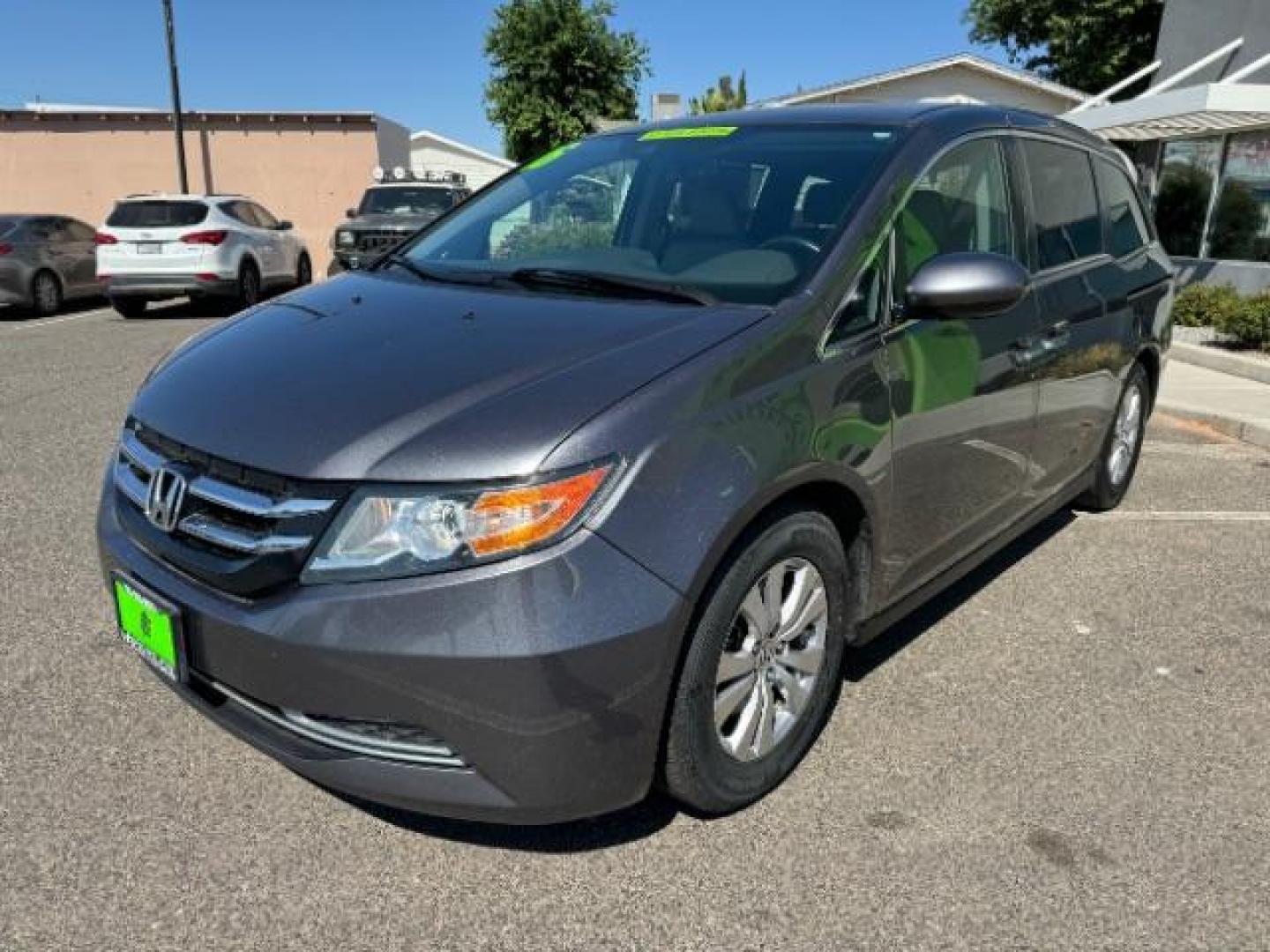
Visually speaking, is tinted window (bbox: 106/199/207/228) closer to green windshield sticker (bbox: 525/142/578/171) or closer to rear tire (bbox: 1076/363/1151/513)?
green windshield sticker (bbox: 525/142/578/171)

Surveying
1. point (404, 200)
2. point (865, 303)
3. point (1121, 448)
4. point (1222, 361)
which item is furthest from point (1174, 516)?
point (404, 200)

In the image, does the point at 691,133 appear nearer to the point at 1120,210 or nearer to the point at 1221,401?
the point at 1120,210

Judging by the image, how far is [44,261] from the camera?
13.5 m

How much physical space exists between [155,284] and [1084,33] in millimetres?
25897

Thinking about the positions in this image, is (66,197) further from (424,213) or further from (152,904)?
(152,904)

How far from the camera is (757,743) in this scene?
2.53 meters

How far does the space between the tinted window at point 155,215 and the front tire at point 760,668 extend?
479 inches

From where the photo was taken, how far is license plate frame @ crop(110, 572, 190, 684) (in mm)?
2256

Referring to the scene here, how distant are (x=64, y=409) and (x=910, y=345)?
639 cm

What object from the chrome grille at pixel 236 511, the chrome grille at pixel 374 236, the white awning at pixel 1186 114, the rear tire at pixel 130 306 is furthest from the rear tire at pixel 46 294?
the chrome grille at pixel 236 511

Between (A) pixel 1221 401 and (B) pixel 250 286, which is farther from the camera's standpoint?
(B) pixel 250 286

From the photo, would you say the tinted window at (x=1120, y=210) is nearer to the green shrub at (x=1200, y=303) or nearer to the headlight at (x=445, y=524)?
the headlight at (x=445, y=524)

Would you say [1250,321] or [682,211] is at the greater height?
[682,211]

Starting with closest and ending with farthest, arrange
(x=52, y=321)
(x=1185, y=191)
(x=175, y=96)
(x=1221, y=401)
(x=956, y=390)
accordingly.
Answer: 1. (x=956, y=390)
2. (x=1221, y=401)
3. (x=52, y=321)
4. (x=1185, y=191)
5. (x=175, y=96)
